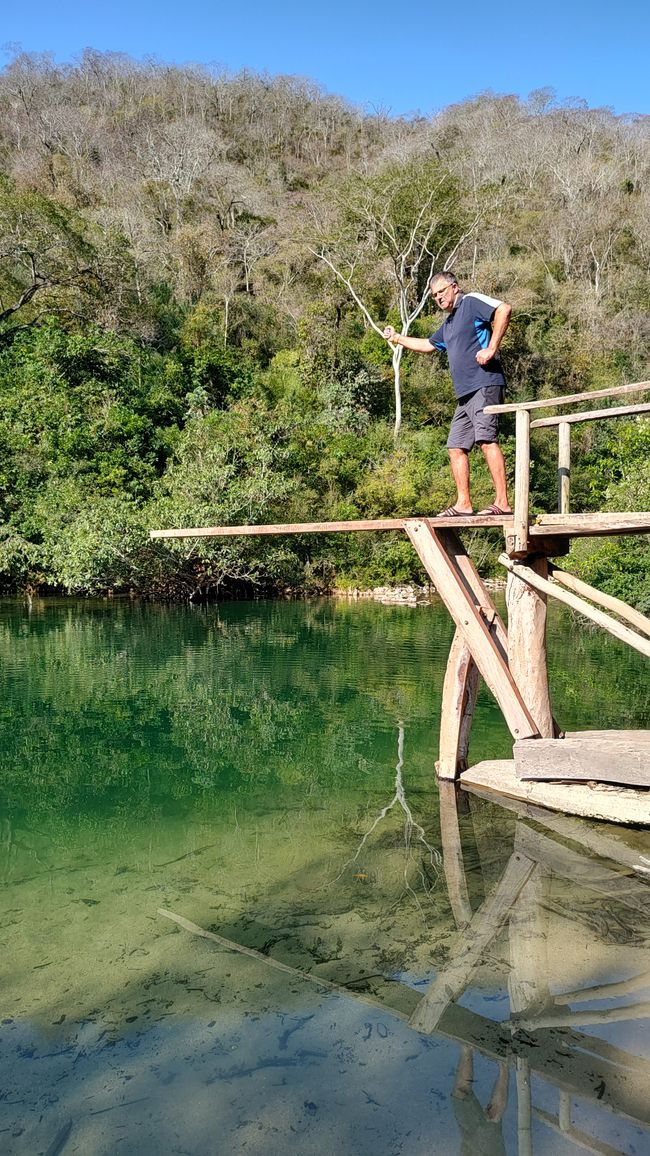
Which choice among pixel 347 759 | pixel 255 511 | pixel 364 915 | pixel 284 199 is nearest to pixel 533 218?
pixel 284 199

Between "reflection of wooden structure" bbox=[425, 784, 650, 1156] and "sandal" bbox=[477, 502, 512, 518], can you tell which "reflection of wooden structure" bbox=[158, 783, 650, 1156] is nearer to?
"reflection of wooden structure" bbox=[425, 784, 650, 1156]

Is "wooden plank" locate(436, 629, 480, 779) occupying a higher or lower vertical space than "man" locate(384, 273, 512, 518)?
lower

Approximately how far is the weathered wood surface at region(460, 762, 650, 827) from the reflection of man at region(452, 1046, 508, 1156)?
2732mm

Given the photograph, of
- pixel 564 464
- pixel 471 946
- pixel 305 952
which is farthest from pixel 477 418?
pixel 305 952

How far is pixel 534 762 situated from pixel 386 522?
6.34 ft

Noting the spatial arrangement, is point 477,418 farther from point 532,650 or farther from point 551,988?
point 551,988

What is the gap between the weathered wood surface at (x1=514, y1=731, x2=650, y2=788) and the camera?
17.4 feet

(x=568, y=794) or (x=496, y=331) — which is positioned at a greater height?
(x=496, y=331)

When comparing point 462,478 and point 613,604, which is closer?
point 613,604

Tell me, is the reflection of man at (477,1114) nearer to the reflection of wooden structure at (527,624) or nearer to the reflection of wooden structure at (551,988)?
the reflection of wooden structure at (551,988)

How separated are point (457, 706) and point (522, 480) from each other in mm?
1872

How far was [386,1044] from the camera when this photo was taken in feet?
10.5

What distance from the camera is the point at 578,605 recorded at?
5734 millimetres

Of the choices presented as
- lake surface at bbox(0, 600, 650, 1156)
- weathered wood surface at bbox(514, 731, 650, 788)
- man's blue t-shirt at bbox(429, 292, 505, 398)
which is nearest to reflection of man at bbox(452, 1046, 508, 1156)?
lake surface at bbox(0, 600, 650, 1156)
